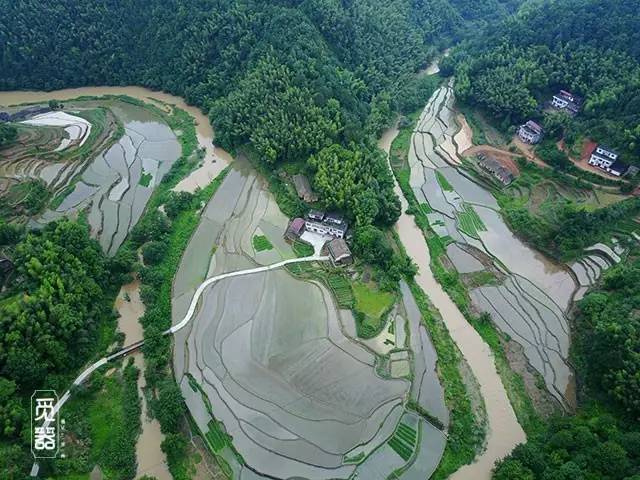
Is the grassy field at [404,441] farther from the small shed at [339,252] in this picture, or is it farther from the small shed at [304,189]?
the small shed at [304,189]

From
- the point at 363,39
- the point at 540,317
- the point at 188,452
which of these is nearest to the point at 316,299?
the point at 188,452

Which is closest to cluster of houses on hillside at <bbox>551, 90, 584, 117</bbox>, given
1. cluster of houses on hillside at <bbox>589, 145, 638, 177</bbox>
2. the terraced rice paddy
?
cluster of houses on hillside at <bbox>589, 145, 638, 177</bbox>

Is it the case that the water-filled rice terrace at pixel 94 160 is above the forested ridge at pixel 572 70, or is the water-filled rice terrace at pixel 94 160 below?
below

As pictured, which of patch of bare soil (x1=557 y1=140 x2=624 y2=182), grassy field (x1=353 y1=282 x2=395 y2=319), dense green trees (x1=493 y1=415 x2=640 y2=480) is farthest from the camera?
patch of bare soil (x1=557 y1=140 x2=624 y2=182)

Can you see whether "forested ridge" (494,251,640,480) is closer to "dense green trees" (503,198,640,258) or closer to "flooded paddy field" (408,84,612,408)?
Result: "flooded paddy field" (408,84,612,408)

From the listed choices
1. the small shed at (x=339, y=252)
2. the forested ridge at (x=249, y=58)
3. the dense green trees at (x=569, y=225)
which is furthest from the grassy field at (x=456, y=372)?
the forested ridge at (x=249, y=58)

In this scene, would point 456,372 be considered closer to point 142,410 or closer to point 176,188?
point 142,410

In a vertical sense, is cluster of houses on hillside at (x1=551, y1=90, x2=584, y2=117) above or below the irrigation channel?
above

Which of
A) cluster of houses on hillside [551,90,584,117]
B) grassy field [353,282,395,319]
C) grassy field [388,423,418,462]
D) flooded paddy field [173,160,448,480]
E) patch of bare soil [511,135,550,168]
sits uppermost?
cluster of houses on hillside [551,90,584,117]
